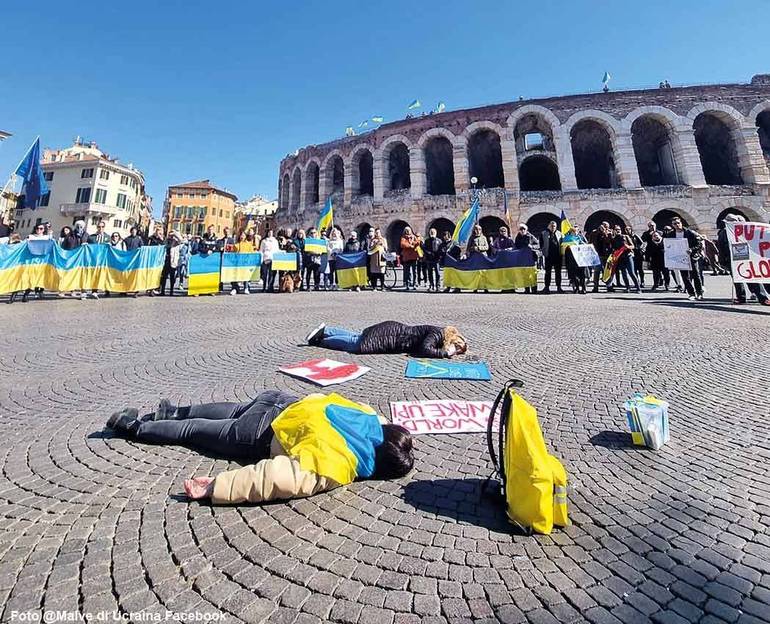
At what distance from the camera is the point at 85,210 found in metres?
48.6

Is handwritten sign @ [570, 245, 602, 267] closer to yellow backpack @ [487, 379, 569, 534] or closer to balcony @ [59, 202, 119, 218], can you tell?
yellow backpack @ [487, 379, 569, 534]

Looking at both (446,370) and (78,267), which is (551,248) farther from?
(78,267)

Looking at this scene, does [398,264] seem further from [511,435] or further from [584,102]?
[511,435]

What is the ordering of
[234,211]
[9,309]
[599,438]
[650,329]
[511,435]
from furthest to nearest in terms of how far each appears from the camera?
[234,211], [9,309], [650,329], [599,438], [511,435]

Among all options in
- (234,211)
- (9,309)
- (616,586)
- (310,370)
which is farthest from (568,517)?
(234,211)

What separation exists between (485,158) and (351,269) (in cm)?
2429

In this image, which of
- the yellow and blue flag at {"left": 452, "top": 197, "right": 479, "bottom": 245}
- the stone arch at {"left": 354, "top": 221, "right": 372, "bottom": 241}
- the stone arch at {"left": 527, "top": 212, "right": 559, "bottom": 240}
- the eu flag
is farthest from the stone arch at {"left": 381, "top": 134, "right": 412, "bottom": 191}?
the eu flag

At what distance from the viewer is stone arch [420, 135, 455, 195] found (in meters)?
32.4

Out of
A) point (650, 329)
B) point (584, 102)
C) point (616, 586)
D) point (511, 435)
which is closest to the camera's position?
point (616, 586)

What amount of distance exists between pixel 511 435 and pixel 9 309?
13216mm

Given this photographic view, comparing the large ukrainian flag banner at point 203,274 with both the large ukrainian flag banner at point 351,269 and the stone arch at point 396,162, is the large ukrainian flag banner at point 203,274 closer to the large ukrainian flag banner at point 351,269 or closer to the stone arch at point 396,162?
the large ukrainian flag banner at point 351,269

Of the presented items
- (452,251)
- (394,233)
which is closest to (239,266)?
(452,251)

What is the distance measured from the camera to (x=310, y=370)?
473 cm

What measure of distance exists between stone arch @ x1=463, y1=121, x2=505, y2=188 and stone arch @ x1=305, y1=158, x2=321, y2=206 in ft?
48.4
